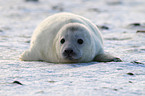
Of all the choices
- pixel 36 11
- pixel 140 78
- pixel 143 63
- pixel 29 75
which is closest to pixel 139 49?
pixel 143 63

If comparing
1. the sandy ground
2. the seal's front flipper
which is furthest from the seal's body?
the sandy ground

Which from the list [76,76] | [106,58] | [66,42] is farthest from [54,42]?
[76,76]

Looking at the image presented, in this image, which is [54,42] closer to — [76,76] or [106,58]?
[106,58]

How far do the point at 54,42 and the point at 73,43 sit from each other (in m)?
0.41

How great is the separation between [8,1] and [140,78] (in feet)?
44.5

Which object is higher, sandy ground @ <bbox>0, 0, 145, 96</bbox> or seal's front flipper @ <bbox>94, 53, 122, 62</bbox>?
seal's front flipper @ <bbox>94, 53, 122, 62</bbox>

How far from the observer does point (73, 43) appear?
4398mm

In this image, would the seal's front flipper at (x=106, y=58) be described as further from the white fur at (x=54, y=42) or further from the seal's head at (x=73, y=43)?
the seal's head at (x=73, y=43)

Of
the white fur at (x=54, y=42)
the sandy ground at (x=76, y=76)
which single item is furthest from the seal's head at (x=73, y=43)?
the sandy ground at (x=76, y=76)

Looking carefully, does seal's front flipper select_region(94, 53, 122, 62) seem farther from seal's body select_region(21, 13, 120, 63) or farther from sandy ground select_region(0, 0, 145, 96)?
sandy ground select_region(0, 0, 145, 96)

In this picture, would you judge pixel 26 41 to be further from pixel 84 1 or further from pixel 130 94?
pixel 84 1

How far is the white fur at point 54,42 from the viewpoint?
4.61 metres

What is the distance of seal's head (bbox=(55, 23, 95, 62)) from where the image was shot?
4316mm

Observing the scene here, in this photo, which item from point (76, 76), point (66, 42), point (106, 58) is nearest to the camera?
point (76, 76)
